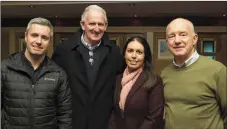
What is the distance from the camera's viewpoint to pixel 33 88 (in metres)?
2.10

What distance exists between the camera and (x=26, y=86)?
2088mm

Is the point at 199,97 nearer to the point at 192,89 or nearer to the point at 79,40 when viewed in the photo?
the point at 192,89

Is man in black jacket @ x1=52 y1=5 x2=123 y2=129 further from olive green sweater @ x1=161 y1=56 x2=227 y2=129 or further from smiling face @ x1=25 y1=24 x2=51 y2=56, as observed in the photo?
olive green sweater @ x1=161 y1=56 x2=227 y2=129

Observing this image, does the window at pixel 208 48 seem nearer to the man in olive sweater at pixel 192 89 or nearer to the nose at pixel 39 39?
the man in olive sweater at pixel 192 89

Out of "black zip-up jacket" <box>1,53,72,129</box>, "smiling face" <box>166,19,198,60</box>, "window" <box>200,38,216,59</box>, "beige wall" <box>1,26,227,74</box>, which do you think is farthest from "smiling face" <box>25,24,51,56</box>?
"window" <box>200,38,216,59</box>

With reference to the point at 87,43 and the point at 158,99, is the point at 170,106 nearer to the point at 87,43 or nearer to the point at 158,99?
the point at 158,99

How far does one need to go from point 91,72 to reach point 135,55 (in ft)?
1.16

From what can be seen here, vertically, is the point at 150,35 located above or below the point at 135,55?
above

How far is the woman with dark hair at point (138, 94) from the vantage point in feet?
7.18

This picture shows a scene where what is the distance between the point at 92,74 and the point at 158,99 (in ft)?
1.68

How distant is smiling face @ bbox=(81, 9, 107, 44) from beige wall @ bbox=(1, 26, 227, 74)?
133 inches

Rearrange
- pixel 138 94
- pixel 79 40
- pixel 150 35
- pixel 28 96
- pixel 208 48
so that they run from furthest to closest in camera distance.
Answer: pixel 150 35, pixel 208 48, pixel 79 40, pixel 138 94, pixel 28 96

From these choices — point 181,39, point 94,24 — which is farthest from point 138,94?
point 94,24

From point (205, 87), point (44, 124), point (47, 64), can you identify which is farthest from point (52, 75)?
point (205, 87)
